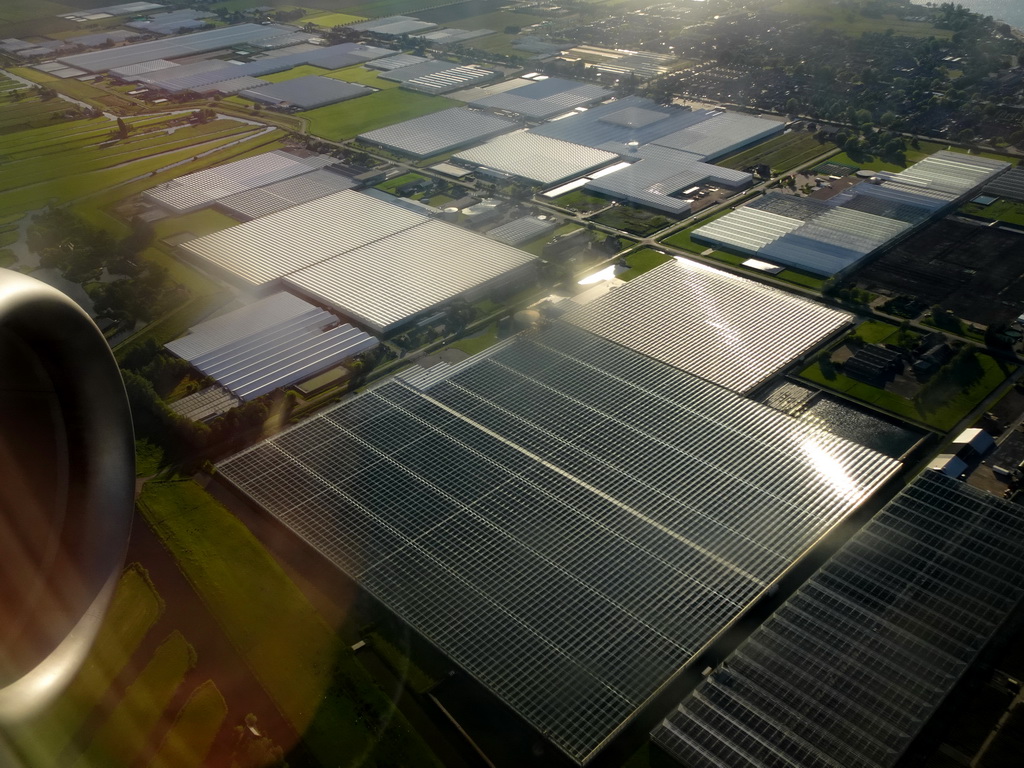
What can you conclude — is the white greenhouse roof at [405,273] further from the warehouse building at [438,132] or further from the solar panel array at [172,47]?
the solar panel array at [172,47]

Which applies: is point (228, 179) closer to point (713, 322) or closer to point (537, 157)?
point (537, 157)

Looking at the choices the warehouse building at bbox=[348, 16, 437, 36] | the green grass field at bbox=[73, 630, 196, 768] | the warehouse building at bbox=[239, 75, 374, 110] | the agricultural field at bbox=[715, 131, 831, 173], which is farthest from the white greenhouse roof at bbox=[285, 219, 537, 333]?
the warehouse building at bbox=[348, 16, 437, 36]

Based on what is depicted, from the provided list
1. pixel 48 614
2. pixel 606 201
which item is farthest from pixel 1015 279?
pixel 48 614

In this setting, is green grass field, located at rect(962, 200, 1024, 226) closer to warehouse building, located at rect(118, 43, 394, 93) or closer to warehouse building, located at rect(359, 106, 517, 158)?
warehouse building, located at rect(359, 106, 517, 158)

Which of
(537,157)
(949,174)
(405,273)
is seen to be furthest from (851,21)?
(405,273)

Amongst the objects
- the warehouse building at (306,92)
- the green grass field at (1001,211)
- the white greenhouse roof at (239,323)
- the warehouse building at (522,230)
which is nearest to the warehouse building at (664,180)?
the warehouse building at (522,230)

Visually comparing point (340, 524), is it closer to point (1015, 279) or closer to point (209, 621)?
point (209, 621)
